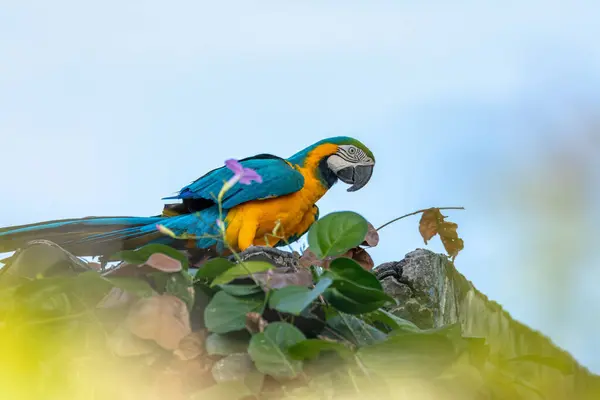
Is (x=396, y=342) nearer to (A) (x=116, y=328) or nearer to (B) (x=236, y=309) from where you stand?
(B) (x=236, y=309)

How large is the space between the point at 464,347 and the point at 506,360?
0.28 feet

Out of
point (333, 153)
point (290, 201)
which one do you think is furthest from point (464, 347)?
point (333, 153)

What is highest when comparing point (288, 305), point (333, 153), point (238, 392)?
point (333, 153)

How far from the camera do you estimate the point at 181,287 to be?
2.85ft

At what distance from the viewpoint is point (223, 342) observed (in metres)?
0.81

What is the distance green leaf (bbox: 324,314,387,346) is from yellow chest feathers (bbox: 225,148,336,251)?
194 centimetres

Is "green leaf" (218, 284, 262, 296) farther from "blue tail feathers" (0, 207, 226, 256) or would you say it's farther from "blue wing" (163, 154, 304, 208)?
"blue wing" (163, 154, 304, 208)

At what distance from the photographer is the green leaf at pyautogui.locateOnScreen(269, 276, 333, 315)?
731 mm

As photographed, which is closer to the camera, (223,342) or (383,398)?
(383,398)

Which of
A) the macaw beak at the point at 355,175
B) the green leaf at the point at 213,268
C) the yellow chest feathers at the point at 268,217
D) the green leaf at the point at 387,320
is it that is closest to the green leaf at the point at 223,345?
the green leaf at the point at 213,268

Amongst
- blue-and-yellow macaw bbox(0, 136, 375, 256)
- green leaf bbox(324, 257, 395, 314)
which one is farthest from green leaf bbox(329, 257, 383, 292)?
blue-and-yellow macaw bbox(0, 136, 375, 256)

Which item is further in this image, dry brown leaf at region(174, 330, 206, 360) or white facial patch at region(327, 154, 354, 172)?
white facial patch at region(327, 154, 354, 172)

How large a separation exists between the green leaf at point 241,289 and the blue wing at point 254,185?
2.05m

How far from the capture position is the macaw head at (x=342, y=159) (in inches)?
134
